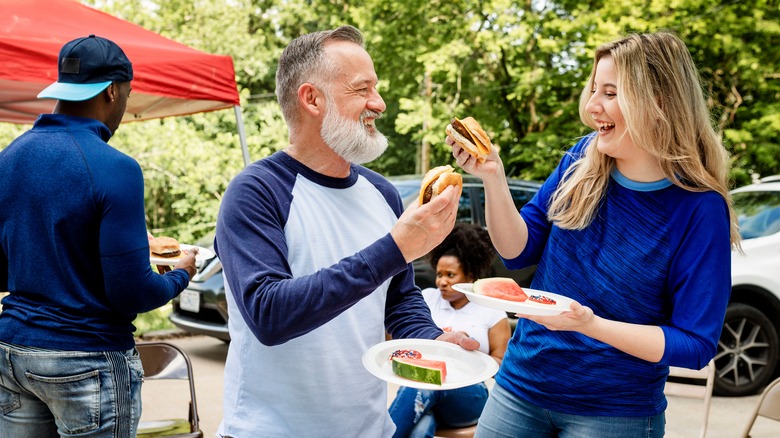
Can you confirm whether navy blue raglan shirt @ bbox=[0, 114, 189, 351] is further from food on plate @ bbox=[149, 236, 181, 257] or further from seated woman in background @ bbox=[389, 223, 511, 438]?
seated woman in background @ bbox=[389, 223, 511, 438]

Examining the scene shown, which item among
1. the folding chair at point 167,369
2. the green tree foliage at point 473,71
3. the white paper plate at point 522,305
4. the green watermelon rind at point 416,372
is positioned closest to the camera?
the white paper plate at point 522,305

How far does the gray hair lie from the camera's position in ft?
6.43

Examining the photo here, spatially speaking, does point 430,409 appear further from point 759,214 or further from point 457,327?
point 759,214

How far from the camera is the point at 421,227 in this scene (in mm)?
1605

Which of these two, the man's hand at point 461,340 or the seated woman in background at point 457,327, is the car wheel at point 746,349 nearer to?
the seated woman in background at point 457,327

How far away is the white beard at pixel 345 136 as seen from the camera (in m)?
1.93

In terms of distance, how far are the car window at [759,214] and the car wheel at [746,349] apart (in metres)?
0.71

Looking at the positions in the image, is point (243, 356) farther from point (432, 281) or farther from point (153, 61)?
point (432, 281)

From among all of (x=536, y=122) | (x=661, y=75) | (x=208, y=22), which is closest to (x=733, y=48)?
(x=536, y=122)

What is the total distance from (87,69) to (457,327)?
260cm

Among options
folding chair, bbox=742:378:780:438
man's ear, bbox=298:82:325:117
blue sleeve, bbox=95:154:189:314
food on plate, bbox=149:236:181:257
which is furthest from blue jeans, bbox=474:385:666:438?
food on plate, bbox=149:236:181:257

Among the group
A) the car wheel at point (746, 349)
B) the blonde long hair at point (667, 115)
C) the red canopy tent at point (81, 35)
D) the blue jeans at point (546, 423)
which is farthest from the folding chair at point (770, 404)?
the red canopy tent at point (81, 35)

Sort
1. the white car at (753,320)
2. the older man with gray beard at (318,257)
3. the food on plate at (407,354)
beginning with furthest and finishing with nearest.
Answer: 1. the white car at (753,320)
2. the food on plate at (407,354)
3. the older man with gray beard at (318,257)

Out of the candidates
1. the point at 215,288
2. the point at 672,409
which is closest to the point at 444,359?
the point at 672,409
